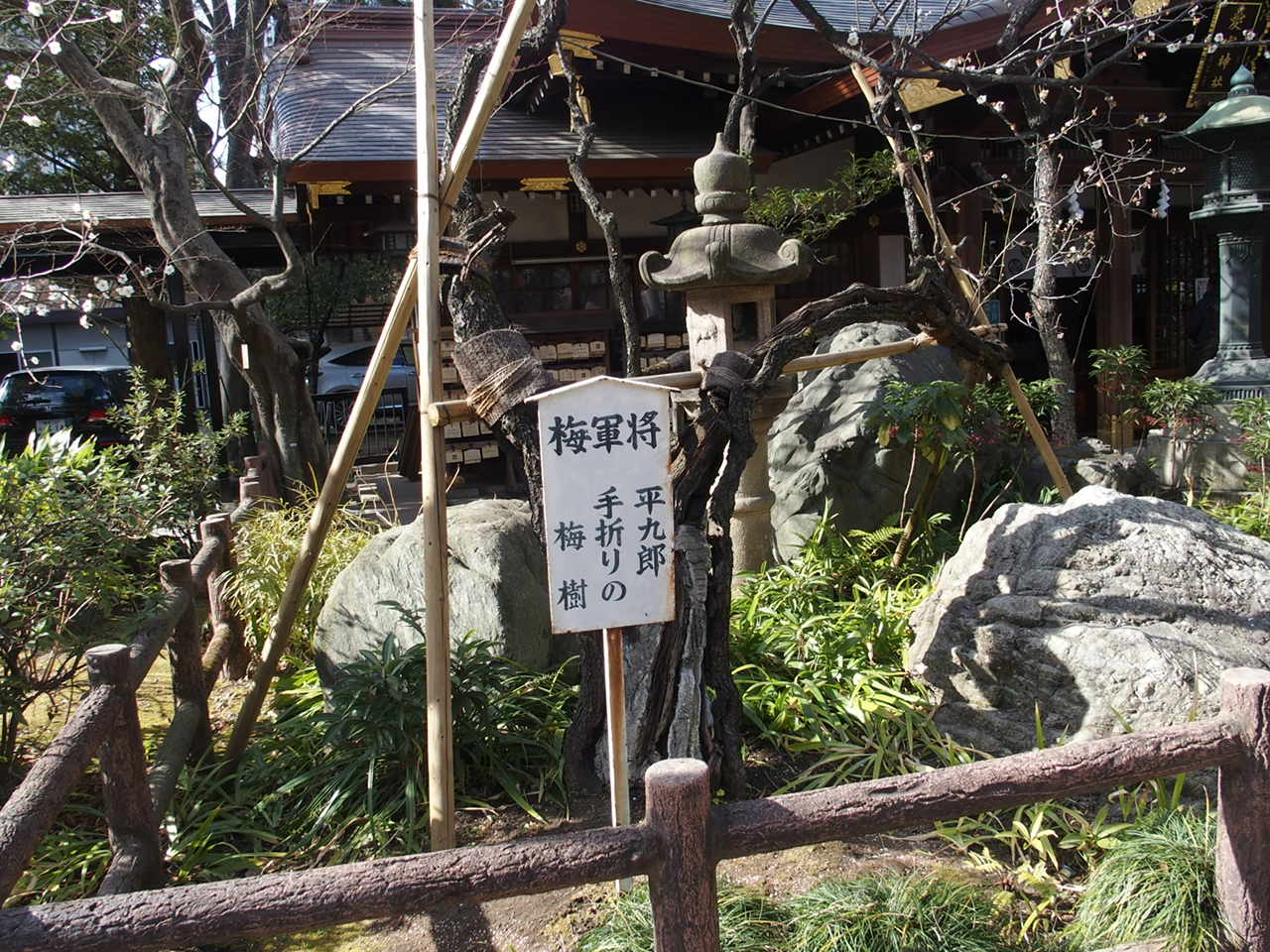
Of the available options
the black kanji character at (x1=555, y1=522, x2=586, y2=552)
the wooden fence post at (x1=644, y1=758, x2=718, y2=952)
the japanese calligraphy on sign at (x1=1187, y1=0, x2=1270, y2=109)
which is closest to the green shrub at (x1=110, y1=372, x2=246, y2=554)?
the black kanji character at (x1=555, y1=522, x2=586, y2=552)

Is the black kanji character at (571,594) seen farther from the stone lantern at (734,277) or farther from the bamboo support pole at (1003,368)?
the bamboo support pole at (1003,368)

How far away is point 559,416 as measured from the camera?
2557mm

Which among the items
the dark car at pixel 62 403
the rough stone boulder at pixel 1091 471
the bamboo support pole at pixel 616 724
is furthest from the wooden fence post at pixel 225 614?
the dark car at pixel 62 403

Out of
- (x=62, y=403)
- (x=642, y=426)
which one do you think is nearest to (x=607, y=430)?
(x=642, y=426)

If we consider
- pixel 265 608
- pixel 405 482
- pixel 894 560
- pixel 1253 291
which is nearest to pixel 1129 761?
pixel 894 560

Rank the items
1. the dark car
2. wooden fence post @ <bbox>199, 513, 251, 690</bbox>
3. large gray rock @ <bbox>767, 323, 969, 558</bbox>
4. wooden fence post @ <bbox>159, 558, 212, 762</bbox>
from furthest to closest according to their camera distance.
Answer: the dark car, large gray rock @ <bbox>767, 323, 969, 558</bbox>, wooden fence post @ <bbox>199, 513, 251, 690</bbox>, wooden fence post @ <bbox>159, 558, 212, 762</bbox>

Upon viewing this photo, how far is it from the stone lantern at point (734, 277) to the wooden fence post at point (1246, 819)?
2818 mm

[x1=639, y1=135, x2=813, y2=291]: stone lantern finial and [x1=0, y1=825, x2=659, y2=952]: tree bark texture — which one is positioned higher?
[x1=639, y1=135, x2=813, y2=291]: stone lantern finial

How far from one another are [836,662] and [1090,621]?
3.33 ft

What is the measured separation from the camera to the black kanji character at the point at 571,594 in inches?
103

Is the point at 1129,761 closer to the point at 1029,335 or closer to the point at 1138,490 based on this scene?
the point at 1138,490

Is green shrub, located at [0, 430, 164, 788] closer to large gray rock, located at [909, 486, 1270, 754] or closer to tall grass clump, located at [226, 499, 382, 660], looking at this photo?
tall grass clump, located at [226, 499, 382, 660]

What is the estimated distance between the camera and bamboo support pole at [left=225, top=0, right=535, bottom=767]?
310 cm

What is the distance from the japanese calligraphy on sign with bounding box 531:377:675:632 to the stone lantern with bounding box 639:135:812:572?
2238 mm
